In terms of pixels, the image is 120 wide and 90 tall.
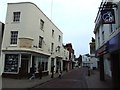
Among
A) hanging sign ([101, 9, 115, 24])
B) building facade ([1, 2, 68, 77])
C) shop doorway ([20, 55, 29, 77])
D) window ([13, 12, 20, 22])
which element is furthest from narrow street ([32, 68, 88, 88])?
window ([13, 12, 20, 22])

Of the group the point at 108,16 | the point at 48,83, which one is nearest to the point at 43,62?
the point at 48,83

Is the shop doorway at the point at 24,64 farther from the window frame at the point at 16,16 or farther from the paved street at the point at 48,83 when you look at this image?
the window frame at the point at 16,16

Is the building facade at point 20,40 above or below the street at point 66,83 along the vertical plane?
above

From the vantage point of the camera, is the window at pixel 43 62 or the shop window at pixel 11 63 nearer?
the shop window at pixel 11 63

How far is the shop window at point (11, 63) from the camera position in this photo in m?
23.7

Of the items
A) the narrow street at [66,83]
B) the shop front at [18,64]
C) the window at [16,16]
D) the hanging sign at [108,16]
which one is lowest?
the narrow street at [66,83]

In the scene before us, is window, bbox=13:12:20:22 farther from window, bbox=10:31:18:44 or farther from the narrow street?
the narrow street

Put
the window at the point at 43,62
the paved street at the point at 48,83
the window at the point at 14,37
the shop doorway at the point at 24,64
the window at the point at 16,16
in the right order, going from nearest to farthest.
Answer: the paved street at the point at 48,83 < the shop doorway at the point at 24,64 < the window at the point at 14,37 < the window at the point at 16,16 < the window at the point at 43,62

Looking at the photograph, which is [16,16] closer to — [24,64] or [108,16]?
[24,64]

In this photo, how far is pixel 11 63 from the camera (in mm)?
23984

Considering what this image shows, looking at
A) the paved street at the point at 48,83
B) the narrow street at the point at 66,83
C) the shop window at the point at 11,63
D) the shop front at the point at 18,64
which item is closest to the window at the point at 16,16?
the shop front at the point at 18,64

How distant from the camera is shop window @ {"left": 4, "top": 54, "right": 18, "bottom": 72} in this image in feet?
77.9

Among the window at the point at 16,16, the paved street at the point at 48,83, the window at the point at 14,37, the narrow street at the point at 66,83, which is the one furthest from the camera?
the window at the point at 16,16

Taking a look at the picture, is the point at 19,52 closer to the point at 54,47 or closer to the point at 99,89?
the point at 99,89
